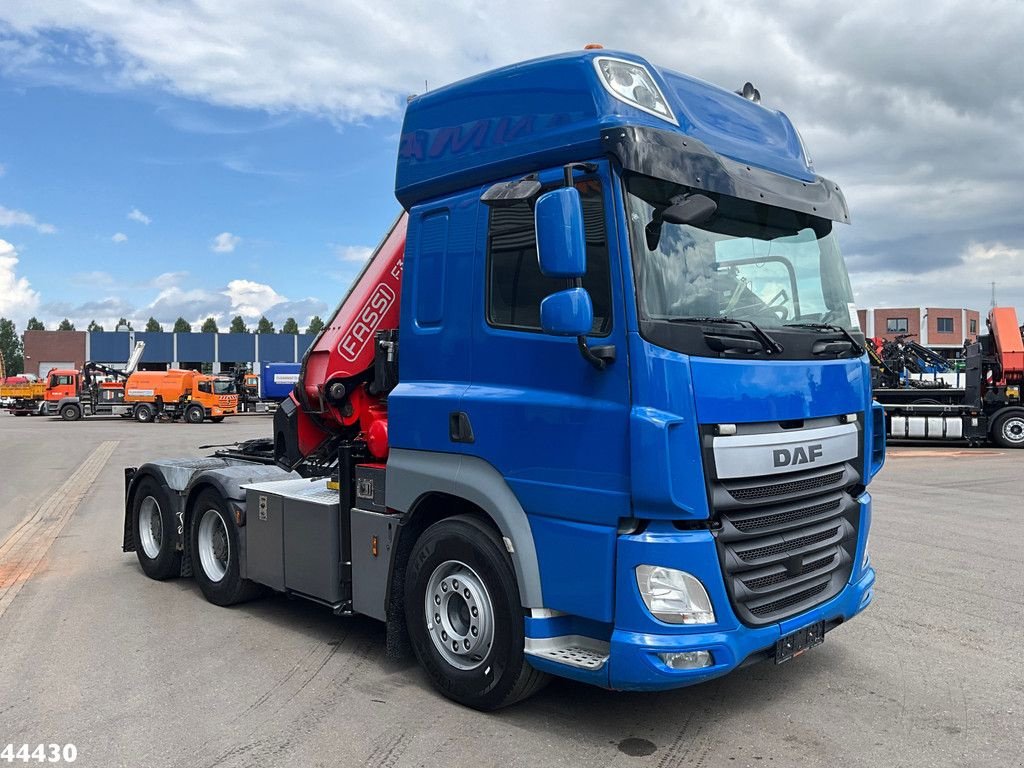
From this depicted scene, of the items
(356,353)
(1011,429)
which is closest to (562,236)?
(356,353)

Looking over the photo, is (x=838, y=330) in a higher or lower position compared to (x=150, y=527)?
higher

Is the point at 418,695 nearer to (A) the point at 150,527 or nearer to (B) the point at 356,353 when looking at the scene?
(B) the point at 356,353

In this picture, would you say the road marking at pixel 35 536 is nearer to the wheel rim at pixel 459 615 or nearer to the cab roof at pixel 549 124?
the wheel rim at pixel 459 615

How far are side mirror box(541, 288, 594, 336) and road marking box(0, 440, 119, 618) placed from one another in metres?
5.43

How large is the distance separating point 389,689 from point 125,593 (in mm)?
3532

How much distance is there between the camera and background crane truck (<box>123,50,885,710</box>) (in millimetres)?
3746

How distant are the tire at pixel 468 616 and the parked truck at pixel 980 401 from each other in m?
19.4

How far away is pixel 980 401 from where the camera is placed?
72.3 ft

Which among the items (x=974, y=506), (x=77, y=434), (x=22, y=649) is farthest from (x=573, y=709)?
(x=77, y=434)

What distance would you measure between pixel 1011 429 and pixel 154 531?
21.5 meters

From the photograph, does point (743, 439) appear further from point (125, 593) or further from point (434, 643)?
point (125, 593)

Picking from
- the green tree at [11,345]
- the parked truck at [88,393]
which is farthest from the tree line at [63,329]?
the parked truck at [88,393]

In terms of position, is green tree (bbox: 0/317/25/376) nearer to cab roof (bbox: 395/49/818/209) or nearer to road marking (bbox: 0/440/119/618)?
road marking (bbox: 0/440/119/618)

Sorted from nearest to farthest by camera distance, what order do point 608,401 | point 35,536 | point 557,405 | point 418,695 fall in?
point 608,401 → point 557,405 → point 418,695 → point 35,536
